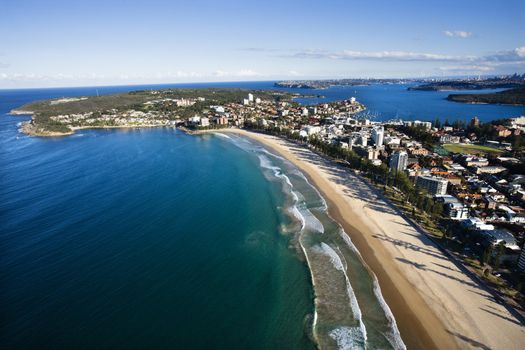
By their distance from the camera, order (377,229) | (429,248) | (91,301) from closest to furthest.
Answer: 1. (91,301)
2. (429,248)
3. (377,229)

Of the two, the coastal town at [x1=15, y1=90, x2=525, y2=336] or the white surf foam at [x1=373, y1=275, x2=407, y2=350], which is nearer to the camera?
the white surf foam at [x1=373, y1=275, x2=407, y2=350]

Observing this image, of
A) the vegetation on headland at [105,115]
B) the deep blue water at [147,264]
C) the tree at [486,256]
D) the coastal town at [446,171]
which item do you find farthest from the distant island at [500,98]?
the deep blue water at [147,264]

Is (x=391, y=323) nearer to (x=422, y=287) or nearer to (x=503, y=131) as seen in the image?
(x=422, y=287)

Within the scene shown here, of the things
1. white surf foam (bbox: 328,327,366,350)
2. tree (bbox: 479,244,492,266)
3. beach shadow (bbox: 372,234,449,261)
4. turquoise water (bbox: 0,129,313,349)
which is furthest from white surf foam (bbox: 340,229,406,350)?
tree (bbox: 479,244,492,266)

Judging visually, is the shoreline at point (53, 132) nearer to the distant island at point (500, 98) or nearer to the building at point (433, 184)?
the building at point (433, 184)

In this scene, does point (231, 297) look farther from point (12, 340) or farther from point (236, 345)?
point (12, 340)

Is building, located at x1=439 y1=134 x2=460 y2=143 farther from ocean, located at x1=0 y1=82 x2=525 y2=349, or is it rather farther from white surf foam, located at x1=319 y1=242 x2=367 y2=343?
white surf foam, located at x1=319 y1=242 x2=367 y2=343

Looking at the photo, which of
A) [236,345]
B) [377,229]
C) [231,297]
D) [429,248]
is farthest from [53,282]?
[429,248]
